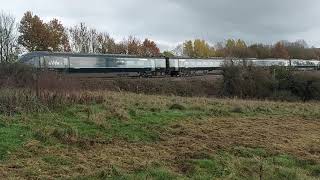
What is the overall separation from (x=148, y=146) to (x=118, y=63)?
42185 mm

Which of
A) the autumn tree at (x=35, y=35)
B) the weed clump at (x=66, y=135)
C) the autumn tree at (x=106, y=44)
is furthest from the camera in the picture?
the autumn tree at (x=106, y=44)

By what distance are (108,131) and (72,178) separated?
5.08m

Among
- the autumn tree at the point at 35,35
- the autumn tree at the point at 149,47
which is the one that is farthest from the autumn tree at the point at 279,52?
the autumn tree at the point at 35,35

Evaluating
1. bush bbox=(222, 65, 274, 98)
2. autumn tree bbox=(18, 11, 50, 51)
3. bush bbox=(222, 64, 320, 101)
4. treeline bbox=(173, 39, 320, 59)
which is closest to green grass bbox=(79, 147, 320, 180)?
bush bbox=(222, 64, 320, 101)

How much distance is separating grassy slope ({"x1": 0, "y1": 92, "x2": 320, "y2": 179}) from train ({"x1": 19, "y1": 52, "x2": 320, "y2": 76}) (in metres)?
20.5

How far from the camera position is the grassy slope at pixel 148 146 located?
35.4 ft

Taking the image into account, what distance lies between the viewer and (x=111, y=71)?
54.5 metres

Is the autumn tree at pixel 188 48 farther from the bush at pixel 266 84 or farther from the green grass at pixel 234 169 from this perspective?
the green grass at pixel 234 169

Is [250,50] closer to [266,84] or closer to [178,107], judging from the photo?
[266,84]

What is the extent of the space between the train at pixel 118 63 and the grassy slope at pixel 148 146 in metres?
20.5

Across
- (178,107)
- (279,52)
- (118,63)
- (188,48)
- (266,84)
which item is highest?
(188,48)

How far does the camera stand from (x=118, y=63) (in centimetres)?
5522

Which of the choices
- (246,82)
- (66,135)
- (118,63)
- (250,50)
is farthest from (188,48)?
(66,135)

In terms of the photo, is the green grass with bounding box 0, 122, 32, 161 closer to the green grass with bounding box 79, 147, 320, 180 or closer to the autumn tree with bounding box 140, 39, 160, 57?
the green grass with bounding box 79, 147, 320, 180
